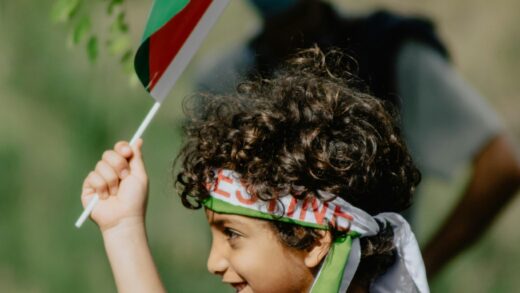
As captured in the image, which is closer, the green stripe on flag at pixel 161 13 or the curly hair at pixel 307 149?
the curly hair at pixel 307 149

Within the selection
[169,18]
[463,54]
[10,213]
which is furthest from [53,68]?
[169,18]

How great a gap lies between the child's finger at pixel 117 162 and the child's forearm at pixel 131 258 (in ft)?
0.39

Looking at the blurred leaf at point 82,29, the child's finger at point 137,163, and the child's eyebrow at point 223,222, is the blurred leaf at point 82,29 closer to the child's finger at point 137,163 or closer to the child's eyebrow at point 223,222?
the child's finger at point 137,163

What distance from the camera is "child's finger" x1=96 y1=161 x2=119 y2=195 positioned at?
2827 millimetres

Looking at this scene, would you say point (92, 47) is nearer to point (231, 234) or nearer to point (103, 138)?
point (103, 138)

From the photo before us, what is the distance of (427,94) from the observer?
4926 millimetres

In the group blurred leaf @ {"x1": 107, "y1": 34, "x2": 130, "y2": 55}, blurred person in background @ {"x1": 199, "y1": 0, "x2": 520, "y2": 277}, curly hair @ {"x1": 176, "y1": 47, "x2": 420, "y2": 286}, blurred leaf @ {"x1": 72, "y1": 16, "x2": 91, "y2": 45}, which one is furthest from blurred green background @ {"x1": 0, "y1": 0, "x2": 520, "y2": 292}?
curly hair @ {"x1": 176, "y1": 47, "x2": 420, "y2": 286}

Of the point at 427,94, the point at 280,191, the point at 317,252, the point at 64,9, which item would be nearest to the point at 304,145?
the point at 280,191

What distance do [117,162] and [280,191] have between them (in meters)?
0.39

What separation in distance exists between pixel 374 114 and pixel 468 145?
208 centimetres

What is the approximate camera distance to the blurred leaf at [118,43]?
450 centimetres

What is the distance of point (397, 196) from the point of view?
3.00 m

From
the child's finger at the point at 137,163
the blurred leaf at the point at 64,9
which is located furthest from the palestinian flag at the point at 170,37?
the blurred leaf at the point at 64,9

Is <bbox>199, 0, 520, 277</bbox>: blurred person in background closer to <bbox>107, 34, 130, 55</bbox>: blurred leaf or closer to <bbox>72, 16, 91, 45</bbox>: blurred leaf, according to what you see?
<bbox>107, 34, 130, 55</bbox>: blurred leaf
